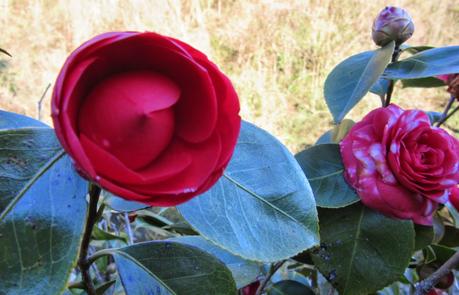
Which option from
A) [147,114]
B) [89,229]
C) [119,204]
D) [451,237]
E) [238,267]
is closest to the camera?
[147,114]

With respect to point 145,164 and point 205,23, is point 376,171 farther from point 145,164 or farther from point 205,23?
point 205,23

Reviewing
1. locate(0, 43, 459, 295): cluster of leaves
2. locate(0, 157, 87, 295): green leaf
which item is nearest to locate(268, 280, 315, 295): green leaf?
locate(0, 43, 459, 295): cluster of leaves

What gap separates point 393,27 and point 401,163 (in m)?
0.19

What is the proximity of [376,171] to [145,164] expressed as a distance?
29 cm

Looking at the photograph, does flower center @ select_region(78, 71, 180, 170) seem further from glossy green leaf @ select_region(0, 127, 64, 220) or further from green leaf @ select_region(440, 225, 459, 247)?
green leaf @ select_region(440, 225, 459, 247)

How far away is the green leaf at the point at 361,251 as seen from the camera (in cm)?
50

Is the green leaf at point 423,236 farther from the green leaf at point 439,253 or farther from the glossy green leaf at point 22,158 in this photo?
the glossy green leaf at point 22,158

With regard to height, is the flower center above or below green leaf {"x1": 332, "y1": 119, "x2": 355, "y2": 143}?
above

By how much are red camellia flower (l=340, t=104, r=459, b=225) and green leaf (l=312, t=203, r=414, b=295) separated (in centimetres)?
3

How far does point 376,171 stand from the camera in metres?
0.49

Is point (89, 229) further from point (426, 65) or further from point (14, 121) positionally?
point (426, 65)

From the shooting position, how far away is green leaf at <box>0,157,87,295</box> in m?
0.32

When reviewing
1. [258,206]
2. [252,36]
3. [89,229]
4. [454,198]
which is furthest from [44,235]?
[252,36]

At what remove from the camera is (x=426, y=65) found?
1.78 ft
